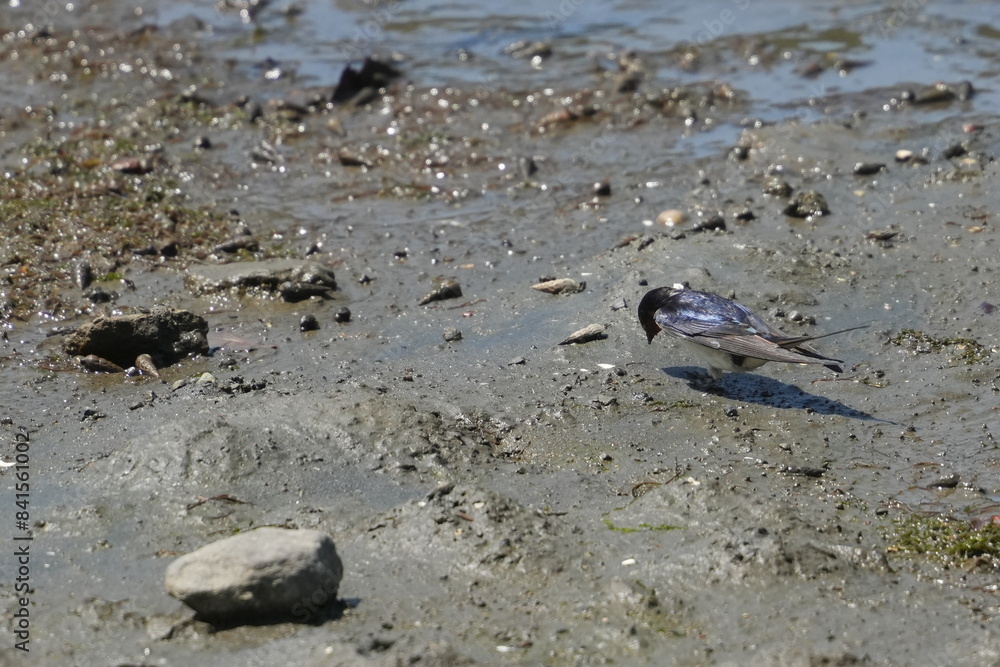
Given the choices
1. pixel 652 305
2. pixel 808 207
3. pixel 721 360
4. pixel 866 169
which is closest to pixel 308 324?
pixel 652 305

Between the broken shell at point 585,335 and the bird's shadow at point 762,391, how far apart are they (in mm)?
430

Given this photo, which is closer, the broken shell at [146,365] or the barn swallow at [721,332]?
the barn swallow at [721,332]

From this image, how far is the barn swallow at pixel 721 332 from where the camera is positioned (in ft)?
17.8

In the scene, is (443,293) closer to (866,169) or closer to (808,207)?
(808,207)

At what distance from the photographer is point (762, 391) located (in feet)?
18.6

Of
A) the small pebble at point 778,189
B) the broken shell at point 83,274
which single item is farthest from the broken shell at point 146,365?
the small pebble at point 778,189

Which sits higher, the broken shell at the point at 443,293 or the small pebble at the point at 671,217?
the small pebble at the point at 671,217

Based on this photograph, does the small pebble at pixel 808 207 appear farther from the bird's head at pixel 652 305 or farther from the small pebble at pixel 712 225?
the bird's head at pixel 652 305

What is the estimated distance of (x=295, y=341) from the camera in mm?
6414

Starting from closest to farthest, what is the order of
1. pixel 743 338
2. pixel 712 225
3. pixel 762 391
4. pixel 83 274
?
pixel 743 338, pixel 762 391, pixel 83 274, pixel 712 225

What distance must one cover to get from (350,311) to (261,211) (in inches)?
79.5

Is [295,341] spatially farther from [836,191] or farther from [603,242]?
[836,191]

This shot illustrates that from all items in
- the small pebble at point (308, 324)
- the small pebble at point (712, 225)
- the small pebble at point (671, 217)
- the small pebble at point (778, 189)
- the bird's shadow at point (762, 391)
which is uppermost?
the small pebble at point (778, 189)

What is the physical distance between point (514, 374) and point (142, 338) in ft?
6.58
